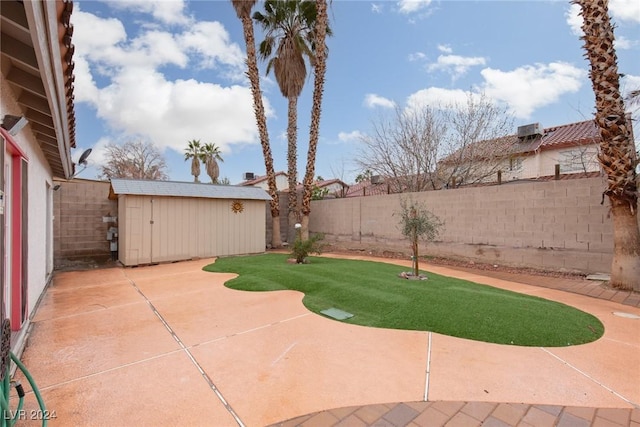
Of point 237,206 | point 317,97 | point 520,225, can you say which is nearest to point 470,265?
point 520,225

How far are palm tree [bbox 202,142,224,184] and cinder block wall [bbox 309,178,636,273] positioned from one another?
2417cm

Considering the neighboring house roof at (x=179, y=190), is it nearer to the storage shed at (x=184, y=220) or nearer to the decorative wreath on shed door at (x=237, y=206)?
the storage shed at (x=184, y=220)

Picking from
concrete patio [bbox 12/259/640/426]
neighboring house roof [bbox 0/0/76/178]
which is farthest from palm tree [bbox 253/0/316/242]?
neighboring house roof [bbox 0/0/76/178]

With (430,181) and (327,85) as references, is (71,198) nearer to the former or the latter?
(327,85)

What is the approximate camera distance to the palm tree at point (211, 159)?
31.3 meters

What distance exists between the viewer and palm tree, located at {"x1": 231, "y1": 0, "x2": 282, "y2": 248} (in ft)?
39.2

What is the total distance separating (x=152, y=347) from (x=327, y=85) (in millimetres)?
11152

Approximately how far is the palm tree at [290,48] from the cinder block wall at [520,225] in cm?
466

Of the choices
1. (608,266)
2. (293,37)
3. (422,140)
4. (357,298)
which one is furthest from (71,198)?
(608,266)

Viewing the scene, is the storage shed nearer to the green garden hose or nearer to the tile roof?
the green garden hose

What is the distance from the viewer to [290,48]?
12594 mm

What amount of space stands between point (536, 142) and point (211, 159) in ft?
91.3

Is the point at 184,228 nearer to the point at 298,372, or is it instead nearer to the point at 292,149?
the point at 292,149

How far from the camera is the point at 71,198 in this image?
8.97 metres
